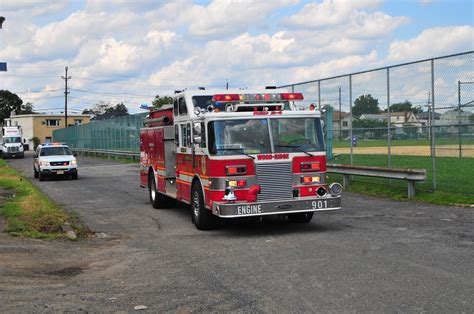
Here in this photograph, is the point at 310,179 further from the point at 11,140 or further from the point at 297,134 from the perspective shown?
the point at 11,140

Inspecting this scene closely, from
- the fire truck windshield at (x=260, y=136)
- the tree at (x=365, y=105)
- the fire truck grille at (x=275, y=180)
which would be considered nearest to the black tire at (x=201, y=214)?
the fire truck windshield at (x=260, y=136)

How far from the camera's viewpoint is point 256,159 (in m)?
11.5

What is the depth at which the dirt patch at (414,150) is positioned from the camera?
15891 mm

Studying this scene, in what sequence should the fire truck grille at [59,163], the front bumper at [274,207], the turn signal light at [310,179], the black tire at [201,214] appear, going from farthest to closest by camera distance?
the fire truck grille at [59,163] < the black tire at [201,214] < the turn signal light at [310,179] < the front bumper at [274,207]

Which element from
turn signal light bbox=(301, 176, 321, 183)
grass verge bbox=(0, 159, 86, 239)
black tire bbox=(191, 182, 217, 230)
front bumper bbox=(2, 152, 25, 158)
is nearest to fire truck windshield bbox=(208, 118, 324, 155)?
turn signal light bbox=(301, 176, 321, 183)

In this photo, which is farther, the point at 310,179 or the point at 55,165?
the point at 55,165

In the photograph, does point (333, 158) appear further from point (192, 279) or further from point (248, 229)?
point (192, 279)

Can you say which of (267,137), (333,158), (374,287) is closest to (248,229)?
(267,137)

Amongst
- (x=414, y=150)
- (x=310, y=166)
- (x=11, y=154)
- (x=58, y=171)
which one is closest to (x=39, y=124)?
(x=11, y=154)

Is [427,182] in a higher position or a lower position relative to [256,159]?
lower

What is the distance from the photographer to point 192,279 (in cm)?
809

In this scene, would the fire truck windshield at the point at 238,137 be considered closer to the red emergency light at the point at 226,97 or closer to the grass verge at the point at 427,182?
the red emergency light at the point at 226,97

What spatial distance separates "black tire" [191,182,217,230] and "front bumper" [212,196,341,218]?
747mm

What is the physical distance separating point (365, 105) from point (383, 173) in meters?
2.76
